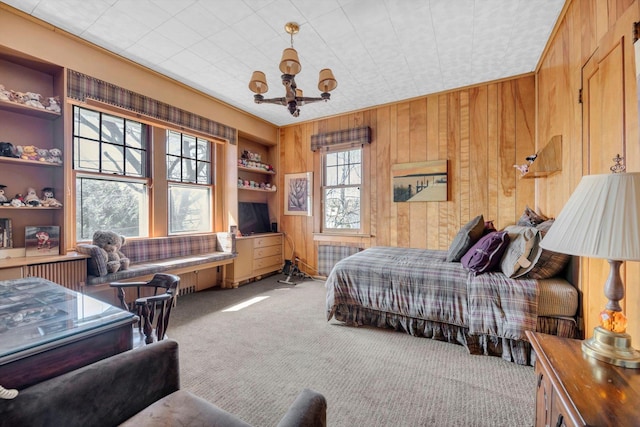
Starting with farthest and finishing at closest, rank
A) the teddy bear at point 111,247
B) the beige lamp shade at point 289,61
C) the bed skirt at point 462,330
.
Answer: the teddy bear at point 111,247
the beige lamp shade at point 289,61
the bed skirt at point 462,330

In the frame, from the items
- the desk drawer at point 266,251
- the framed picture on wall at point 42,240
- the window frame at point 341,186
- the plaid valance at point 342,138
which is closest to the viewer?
the framed picture on wall at point 42,240

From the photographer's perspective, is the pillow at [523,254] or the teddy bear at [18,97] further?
the teddy bear at [18,97]

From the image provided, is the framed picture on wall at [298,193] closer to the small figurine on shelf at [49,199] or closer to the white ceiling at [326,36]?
the white ceiling at [326,36]

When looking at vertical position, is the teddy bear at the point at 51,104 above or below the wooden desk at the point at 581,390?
above

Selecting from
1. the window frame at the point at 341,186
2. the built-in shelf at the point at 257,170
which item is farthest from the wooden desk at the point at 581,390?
the built-in shelf at the point at 257,170

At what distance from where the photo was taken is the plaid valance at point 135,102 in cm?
279

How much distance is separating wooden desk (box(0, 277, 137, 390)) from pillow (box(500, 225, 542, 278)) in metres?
2.55

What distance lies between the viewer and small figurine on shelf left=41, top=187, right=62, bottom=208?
102 inches

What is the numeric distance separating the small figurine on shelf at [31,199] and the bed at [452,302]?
9.55 feet

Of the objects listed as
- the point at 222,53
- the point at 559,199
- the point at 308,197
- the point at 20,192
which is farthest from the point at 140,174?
the point at 559,199

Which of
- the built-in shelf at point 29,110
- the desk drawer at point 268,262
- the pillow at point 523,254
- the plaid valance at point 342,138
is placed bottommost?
the desk drawer at point 268,262

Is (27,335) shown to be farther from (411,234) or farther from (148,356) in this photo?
(411,234)

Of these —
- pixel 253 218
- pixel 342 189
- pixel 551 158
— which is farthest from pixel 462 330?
pixel 253 218

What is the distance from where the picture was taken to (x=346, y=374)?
2010mm
